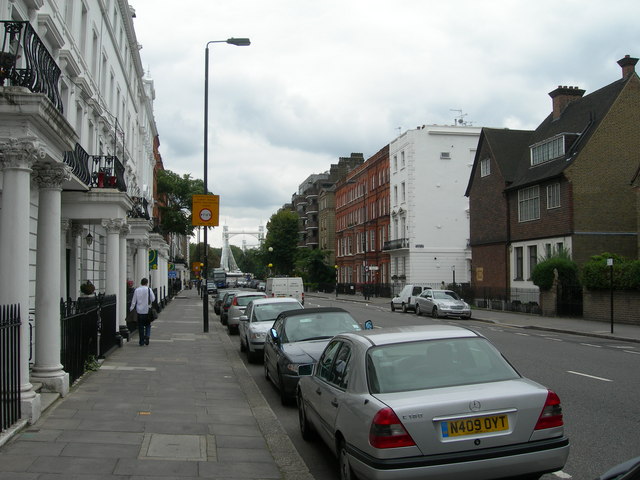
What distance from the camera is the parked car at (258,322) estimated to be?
15.0m

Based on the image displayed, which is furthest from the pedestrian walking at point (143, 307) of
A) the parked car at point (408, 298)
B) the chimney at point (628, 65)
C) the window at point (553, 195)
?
the chimney at point (628, 65)

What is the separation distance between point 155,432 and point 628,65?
3597cm

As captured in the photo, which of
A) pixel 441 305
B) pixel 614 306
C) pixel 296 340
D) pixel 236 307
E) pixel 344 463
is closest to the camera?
pixel 344 463

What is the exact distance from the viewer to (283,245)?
112 metres

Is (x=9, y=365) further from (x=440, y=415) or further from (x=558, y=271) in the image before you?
(x=558, y=271)

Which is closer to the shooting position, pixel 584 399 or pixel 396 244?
pixel 584 399

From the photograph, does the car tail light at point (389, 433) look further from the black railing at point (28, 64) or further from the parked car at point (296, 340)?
the black railing at point (28, 64)

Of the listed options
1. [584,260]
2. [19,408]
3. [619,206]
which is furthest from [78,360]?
[619,206]

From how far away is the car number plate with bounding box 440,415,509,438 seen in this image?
4969mm

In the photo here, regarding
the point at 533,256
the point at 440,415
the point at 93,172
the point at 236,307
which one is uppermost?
the point at 93,172

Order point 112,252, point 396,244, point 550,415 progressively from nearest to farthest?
point 550,415
point 112,252
point 396,244

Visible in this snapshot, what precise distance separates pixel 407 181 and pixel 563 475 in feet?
171

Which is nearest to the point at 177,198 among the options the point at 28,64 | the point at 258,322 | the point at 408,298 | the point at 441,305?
the point at 408,298

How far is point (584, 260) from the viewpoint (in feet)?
113
